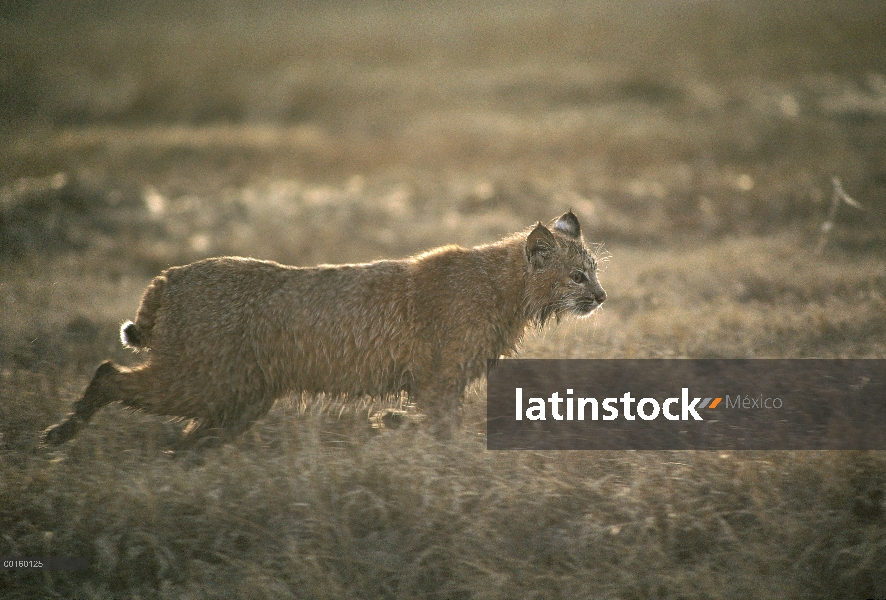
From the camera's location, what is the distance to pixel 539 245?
643 cm

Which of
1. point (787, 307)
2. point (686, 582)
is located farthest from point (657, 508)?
point (787, 307)

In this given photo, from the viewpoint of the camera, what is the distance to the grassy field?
5102 millimetres

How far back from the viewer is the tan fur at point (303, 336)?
19.7ft

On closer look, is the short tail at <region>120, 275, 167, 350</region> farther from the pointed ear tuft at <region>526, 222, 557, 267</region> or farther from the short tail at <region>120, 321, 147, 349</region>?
the pointed ear tuft at <region>526, 222, 557, 267</region>

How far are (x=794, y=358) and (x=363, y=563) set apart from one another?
15.8 ft

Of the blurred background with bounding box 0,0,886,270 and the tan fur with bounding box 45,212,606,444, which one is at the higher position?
A: the blurred background with bounding box 0,0,886,270

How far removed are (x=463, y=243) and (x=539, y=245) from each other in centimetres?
762

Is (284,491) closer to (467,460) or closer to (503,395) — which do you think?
(467,460)

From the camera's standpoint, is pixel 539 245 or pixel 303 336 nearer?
pixel 303 336

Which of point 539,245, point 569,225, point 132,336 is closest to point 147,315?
point 132,336

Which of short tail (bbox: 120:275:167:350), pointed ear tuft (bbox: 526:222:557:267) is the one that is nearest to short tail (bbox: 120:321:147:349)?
short tail (bbox: 120:275:167:350)
